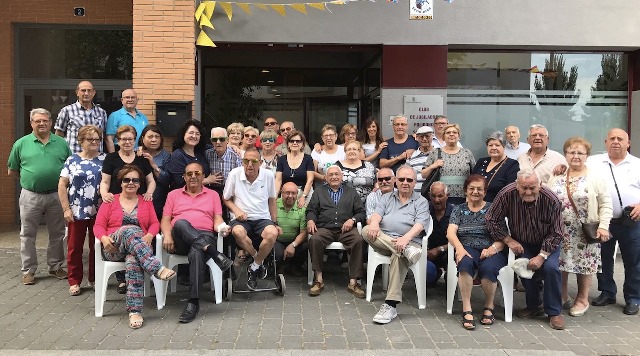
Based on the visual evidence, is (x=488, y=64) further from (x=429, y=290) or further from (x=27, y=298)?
(x=27, y=298)

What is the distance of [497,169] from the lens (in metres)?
6.32

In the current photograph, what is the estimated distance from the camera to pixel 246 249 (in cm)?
618

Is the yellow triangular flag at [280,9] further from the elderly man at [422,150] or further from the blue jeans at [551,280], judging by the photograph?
the blue jeans at [551,280]

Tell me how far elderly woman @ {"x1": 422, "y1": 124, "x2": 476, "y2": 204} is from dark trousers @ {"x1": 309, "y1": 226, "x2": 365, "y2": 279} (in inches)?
45.1

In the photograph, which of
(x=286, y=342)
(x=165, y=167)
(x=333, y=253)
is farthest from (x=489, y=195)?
(x=165, y=167)

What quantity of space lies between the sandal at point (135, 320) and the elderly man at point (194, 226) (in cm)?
43

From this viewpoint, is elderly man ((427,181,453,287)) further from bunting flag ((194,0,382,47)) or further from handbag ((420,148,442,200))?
bunting flag ((194,0,382,47))

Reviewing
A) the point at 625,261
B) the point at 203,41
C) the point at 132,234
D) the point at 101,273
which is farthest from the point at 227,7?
the point at 625,261

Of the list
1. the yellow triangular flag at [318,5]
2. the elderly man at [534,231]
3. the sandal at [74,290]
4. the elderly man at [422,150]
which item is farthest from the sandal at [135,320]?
the yellow triangular flag at [318,5]

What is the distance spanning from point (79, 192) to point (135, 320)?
1.74 m

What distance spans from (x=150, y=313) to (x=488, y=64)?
6.82 metres

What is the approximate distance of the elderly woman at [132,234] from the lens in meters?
5.39

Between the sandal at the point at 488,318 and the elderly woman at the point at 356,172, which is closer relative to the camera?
the sandal at the point at 488,318

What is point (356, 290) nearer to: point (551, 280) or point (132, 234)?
point (551, 280)
